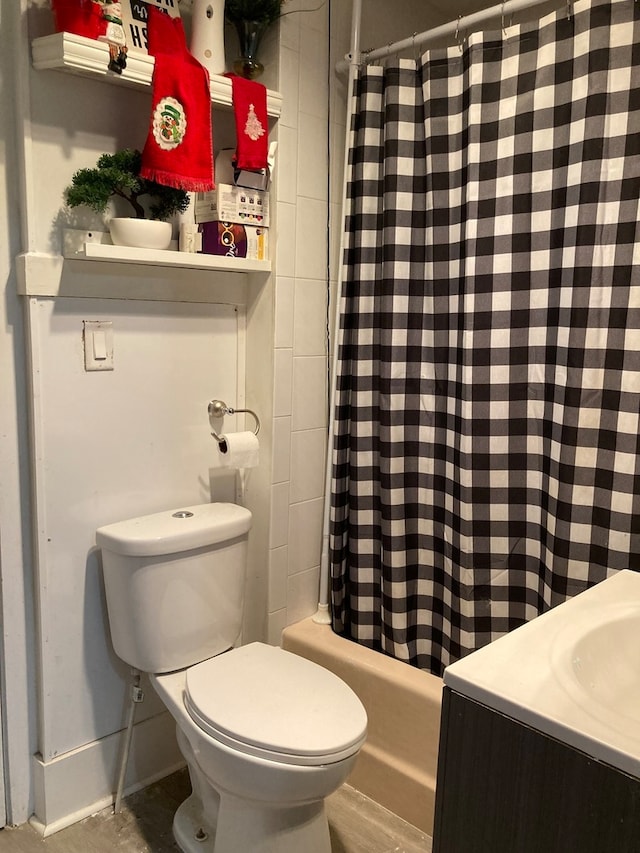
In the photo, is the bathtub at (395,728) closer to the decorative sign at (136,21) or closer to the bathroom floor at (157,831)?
the bathroom floor at (157,831)

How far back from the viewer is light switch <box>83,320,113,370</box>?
164 cm

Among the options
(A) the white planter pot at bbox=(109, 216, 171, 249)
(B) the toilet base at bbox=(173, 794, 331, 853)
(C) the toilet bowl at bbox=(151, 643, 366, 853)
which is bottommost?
(B) the toilet base at bbox=(173, 794, 331, 853)

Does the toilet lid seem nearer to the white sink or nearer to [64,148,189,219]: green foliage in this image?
the white sink

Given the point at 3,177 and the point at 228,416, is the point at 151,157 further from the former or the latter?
the point at 228,416

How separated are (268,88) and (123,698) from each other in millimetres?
1614

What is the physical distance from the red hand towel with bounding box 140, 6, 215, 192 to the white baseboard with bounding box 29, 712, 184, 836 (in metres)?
1.39

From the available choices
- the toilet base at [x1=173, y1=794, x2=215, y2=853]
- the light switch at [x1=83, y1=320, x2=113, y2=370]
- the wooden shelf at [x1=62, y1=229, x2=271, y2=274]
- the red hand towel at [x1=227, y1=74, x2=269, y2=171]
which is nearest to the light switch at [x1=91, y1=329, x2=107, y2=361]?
the light switch at [x1=83, y1=320, x2=113, y2=370]

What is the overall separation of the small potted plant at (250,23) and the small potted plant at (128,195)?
382 mm

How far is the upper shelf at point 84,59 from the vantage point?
1.40 meters

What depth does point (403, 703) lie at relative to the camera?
1814 millimetres

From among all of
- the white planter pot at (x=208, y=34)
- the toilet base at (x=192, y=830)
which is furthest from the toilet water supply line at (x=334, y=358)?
the toilet base at (x=192, y=830)

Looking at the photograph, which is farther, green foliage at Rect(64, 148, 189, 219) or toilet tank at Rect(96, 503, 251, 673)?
toilet tank at Rect(96, 503, 251, 673)

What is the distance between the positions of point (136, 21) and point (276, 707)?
150 centimetres

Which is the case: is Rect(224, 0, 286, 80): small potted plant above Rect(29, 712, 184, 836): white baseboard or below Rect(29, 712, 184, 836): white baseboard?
above
